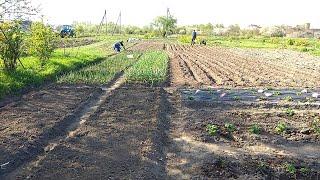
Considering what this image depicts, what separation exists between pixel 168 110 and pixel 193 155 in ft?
11.5

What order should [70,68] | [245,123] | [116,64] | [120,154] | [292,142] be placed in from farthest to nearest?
[116,64] < [70,68] < [245,123] < [292,142] < [120,154]

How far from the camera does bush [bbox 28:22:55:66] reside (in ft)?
56.1

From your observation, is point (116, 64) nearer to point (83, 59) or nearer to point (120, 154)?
point (83, 59)

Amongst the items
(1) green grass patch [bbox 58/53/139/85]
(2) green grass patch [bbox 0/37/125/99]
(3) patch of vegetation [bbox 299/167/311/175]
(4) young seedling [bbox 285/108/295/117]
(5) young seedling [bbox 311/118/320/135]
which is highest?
(2) green grass patch [bbox 0/37/125/99]

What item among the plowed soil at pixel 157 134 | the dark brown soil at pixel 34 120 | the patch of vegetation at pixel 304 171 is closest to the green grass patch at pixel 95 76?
the plowed soil at pixel 157 134

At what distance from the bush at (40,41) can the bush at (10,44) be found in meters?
2.30

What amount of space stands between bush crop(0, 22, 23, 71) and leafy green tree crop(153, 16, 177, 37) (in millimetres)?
60365

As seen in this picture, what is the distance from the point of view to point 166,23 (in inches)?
3024

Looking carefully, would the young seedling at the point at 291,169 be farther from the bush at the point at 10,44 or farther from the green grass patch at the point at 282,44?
the green grass patch at the point at 282,44

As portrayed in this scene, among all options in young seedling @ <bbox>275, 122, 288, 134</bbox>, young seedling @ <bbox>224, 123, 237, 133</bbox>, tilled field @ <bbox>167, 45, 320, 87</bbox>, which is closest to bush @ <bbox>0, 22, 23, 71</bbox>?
tilled field @ <bbox>167, 45, 320, 87</bbox>

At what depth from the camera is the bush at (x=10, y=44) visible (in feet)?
45.1

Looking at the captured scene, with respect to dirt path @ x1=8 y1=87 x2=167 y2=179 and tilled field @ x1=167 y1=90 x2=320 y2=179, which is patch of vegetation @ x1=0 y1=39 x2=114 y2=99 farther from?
tilled field @ x1=167 y1=90 x2=320 y2=179

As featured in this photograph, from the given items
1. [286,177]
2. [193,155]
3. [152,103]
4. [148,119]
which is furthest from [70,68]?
[286,177]

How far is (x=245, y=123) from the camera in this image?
928cm
